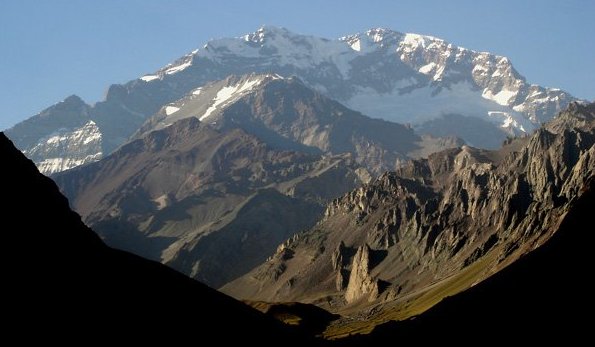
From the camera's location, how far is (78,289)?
321 feet

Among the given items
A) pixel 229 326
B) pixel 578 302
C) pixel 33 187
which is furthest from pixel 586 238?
pixel 33 187

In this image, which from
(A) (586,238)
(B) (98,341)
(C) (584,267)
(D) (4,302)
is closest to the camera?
(D) (4,302)

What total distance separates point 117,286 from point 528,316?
215 feet

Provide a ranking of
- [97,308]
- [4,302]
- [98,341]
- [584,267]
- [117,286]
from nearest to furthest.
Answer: [4,302]
[98,341]
[97,308]
[117,286]
[584,267]

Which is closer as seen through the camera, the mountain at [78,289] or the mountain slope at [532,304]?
the mountain at [78,289]

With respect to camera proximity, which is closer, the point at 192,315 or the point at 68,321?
the point at 68,321

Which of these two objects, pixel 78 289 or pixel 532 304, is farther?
pixel 532 304

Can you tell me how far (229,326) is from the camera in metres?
127

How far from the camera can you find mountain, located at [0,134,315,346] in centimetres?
8831

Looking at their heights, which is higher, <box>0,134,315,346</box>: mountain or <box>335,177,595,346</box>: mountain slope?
<box>0,134,315,346</box>: mountain

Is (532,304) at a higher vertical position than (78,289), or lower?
lower

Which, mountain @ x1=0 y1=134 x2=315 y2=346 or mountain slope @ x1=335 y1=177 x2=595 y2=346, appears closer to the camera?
mountain @ x1=0 y1=134 x2=315 y2=346

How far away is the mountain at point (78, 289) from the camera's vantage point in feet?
290

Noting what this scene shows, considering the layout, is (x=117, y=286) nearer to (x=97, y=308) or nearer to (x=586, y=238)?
(x=97, y=308)
